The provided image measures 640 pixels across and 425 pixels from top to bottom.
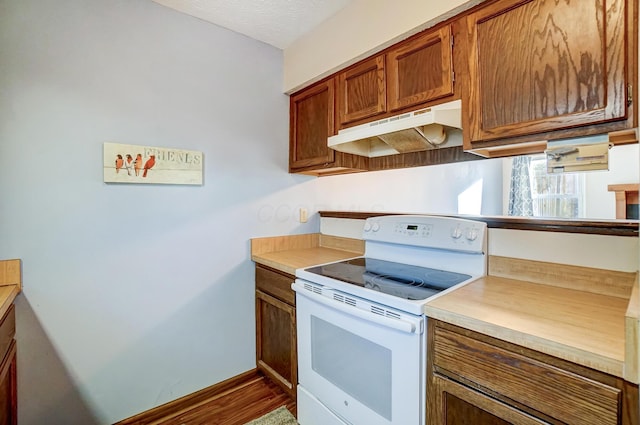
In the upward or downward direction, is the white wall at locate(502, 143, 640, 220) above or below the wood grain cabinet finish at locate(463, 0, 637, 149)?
below

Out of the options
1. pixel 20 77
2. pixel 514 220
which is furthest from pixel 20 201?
pixel 514 220

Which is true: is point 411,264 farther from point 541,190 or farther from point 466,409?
point 541,190

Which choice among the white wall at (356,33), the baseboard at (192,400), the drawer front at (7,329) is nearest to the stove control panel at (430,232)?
the white wall at (356,33)

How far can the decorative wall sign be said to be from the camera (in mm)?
1549

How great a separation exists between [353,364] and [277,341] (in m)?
0.71

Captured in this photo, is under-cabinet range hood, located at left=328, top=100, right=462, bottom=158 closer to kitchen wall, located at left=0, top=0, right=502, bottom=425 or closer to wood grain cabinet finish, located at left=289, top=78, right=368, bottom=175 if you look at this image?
wood grain cabinet finish, located at left=289, top=78, right=368, bottom=175

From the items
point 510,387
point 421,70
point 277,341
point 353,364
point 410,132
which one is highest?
point 421,70

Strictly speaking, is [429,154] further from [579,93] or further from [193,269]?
[193,269]

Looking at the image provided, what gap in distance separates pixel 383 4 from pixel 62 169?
1771 mm

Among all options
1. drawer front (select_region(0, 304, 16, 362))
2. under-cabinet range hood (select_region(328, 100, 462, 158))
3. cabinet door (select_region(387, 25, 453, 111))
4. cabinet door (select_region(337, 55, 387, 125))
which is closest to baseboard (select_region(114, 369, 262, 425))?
drawer front (select_region(0, 304, 16, 362))

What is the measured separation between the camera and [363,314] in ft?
3.98

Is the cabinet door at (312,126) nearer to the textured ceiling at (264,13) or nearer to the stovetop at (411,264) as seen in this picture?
the textured ceiling at (264,13)

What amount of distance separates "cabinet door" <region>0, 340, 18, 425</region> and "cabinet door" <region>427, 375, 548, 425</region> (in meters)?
1.56

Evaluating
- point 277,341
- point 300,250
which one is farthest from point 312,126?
point 277,341
